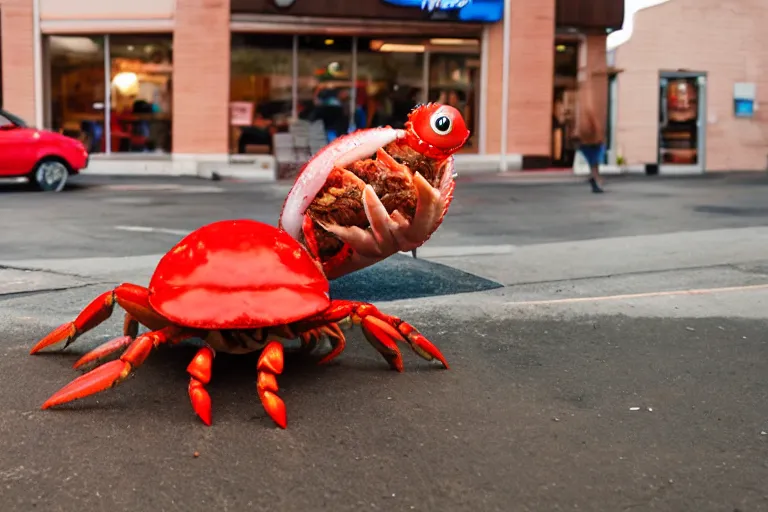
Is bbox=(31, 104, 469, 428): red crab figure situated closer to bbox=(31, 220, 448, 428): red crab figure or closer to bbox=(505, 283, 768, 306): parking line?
bbox=(31, 220, 448, 428): red crab figure

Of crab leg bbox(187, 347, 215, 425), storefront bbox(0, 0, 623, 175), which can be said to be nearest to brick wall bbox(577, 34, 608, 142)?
storefront bbox(0, 0, 623, 175)

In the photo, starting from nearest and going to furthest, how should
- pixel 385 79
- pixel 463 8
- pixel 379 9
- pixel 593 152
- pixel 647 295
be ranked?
1. pixel 647 295
2. pixel 593 152
3. pixel 379 9
4. pixel 463 8
5. pixel 385 79

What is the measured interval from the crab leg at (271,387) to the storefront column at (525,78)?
19879mm

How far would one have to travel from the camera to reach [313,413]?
345 cm

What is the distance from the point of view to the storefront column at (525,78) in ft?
73.5

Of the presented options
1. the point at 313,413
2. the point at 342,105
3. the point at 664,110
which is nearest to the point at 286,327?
the point at 313,413

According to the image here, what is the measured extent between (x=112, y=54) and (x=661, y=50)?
14916 millimetres

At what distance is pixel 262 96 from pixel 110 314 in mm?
18470

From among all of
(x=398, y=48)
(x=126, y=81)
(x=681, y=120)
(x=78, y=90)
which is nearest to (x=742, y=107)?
(x=681, y=120)

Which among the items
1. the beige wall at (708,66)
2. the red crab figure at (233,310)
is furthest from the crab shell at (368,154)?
the beige wall at (708,66)

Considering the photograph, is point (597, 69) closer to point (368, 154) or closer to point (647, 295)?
point (647, 295)

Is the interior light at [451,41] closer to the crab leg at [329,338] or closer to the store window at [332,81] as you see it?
the store window at [332,81]

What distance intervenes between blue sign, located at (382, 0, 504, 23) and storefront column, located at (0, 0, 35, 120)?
8.59m

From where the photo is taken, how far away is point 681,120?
993 inches
